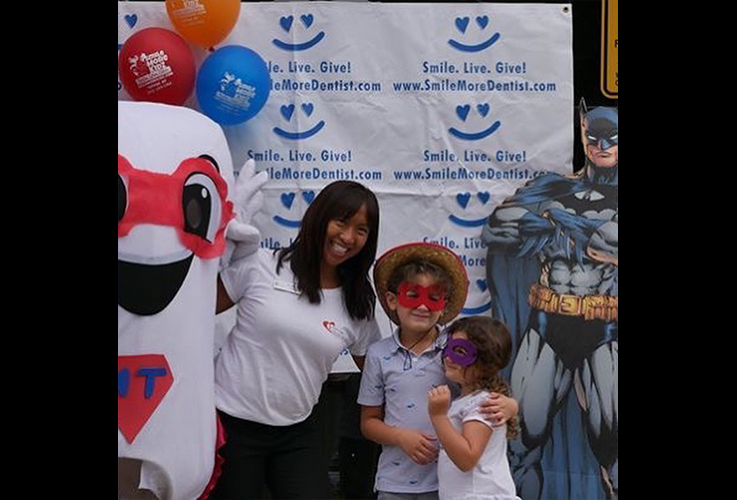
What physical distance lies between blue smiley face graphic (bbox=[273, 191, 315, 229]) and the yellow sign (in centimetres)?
114

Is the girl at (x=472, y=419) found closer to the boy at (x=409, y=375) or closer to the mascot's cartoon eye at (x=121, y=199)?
the boy at (x=409, y=375)

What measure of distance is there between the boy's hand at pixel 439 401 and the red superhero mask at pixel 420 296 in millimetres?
302

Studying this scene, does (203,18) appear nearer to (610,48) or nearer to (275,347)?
(275,347)

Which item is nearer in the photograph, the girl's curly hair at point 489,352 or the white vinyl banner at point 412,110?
the girl's curly hair at point 489,352

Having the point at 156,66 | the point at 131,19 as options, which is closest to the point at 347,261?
the point at 156,66

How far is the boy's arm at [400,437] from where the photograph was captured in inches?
142

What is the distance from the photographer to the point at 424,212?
389 cm

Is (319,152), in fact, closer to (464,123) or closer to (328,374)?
(464,123)

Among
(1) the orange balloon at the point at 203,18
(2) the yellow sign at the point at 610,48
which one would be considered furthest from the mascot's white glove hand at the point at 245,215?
(2) the yellow sign at the point at 610,48

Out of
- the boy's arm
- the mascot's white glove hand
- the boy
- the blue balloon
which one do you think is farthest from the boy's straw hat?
the blue balloon

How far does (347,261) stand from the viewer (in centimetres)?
376

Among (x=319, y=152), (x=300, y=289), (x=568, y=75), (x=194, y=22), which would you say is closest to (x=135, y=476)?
(x=300, y=289)

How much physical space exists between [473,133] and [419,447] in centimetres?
115

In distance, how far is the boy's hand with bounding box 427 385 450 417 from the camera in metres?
3.48
